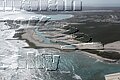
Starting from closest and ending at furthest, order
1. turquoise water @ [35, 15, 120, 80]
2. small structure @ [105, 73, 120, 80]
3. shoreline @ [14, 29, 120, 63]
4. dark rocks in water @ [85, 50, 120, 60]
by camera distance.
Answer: small structure @ [105, 73, 120, 80] → turquoise water @ [35, 15, 120, 80] → shoreline @ [14, 29, 120, 63] → dark rocks in water @ [85, 50, 120, 60]

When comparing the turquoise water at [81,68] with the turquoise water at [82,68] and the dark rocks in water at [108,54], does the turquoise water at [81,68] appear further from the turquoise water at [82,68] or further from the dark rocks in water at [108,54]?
the dark rocks in water at [108,54]

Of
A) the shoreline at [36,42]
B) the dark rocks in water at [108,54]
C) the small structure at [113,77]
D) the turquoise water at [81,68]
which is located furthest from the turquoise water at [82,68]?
the dark rocks in water at [108,54]

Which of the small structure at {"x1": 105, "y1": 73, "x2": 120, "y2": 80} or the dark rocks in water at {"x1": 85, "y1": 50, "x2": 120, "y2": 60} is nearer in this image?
the small structure at {"x1": 105, "y1": 73, "x2": 120, "y2": 80}

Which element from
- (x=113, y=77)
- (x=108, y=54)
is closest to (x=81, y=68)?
(x=113, y=77)

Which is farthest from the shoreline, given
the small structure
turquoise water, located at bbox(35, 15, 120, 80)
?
the small structure

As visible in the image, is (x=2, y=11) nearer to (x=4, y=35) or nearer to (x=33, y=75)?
(x=4, y=35)

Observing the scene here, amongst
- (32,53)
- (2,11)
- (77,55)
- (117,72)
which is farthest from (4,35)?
(2,11)

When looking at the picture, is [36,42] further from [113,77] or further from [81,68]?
[113,77]

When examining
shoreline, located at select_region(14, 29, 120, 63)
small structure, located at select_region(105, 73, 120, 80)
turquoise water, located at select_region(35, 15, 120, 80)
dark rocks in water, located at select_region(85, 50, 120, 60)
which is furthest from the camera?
dark rocks in water, located at select_region(85, 50, 120, 60)

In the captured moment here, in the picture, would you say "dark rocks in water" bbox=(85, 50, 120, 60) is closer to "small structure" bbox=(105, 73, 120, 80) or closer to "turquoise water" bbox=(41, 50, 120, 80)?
"turquoise water" bbox=(41, 50, 120, 80)

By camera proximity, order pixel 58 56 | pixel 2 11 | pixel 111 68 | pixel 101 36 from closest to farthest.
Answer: pixel 111 68
pixel 58 56
pixel 101 36
pixel 2 11

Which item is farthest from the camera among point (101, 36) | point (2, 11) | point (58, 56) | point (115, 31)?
point (2, 11)
